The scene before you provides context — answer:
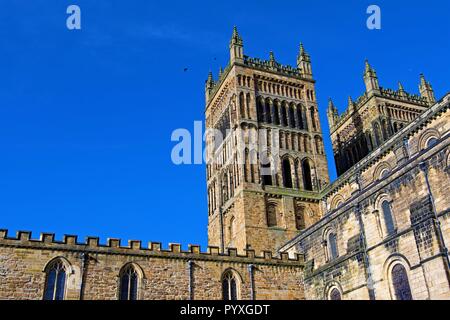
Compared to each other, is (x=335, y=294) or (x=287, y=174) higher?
(x=287, y=174)

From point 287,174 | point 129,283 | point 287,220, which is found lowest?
point 129,283

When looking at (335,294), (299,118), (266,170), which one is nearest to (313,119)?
(299,118)

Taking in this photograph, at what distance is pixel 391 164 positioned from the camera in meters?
38.4

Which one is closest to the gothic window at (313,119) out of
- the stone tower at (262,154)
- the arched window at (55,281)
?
the stone tower at (262,154)

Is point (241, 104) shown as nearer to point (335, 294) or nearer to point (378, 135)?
point (378, 135)

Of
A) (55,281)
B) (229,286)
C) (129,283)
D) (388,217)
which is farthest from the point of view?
(229,286)

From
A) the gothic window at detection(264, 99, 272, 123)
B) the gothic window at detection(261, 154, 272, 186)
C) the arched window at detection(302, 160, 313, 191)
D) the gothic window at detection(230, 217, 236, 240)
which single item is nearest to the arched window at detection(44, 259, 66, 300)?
the gothic window at detection(230, 217, 236, 240)

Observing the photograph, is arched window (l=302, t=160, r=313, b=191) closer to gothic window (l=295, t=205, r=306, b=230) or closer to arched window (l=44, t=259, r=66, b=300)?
gothic window (l=295, t=205, r=306, b=230)

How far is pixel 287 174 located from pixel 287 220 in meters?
5.81

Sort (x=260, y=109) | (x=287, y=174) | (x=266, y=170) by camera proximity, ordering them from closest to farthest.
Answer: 1. (x=266, y=170)
2. (x=287, y=174)
3. (x=260, y=109)

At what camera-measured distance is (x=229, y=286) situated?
30531mm

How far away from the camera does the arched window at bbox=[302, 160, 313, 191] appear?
47784mm
